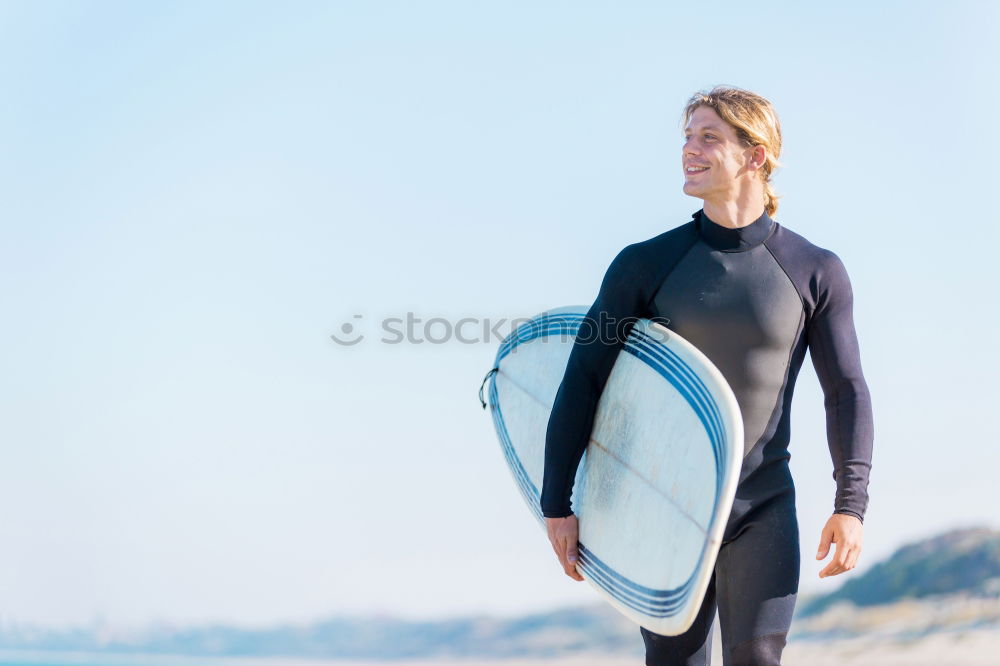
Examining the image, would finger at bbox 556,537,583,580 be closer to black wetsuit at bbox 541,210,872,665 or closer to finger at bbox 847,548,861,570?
black wetsuit at bbox 541,210,872,665

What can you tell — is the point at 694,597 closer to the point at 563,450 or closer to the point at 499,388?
the point at 563,450

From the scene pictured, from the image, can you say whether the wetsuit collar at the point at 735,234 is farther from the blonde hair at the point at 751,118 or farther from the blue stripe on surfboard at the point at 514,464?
the blue stripe on surfboard at the point at 514,464

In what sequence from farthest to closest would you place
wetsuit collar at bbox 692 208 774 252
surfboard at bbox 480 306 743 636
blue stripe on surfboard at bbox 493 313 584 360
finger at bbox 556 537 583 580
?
blue stripe on surfboard at bbox 493 313 584 360
finger at bbox 556 537 583 580
wetsuit collar at bbox 692 208 774 252
surfboard at bbox 480 306 743 636

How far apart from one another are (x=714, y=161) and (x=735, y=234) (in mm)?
171

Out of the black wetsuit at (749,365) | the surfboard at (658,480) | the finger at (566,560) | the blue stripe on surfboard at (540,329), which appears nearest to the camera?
the surfboard at (658,480)

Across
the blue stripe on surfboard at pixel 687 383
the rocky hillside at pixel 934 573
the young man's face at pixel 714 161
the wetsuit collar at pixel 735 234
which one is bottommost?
the rocky hillside at pixel 934 573

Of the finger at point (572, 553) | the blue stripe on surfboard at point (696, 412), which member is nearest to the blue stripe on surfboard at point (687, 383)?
the blue stripe on surfboard at point (696, 412)

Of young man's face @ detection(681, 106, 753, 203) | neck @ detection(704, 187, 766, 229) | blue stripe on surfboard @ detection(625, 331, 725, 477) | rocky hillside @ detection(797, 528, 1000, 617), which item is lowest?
rocky hillside @ detection(797, 528, 1000, 617)

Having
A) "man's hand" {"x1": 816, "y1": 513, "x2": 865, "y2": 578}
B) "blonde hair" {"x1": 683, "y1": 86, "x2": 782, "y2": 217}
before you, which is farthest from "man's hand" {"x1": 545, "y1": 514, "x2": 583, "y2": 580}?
"blonde hair" {"x1": 683, "y1": 86, "x2": 782, "y2": 217}

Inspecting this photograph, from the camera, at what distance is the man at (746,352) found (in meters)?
2.42

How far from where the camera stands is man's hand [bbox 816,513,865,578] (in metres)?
2.41

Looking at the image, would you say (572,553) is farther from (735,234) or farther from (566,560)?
(735,234)

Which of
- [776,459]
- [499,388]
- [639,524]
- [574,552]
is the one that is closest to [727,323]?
[776,459]

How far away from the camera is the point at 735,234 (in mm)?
2619
